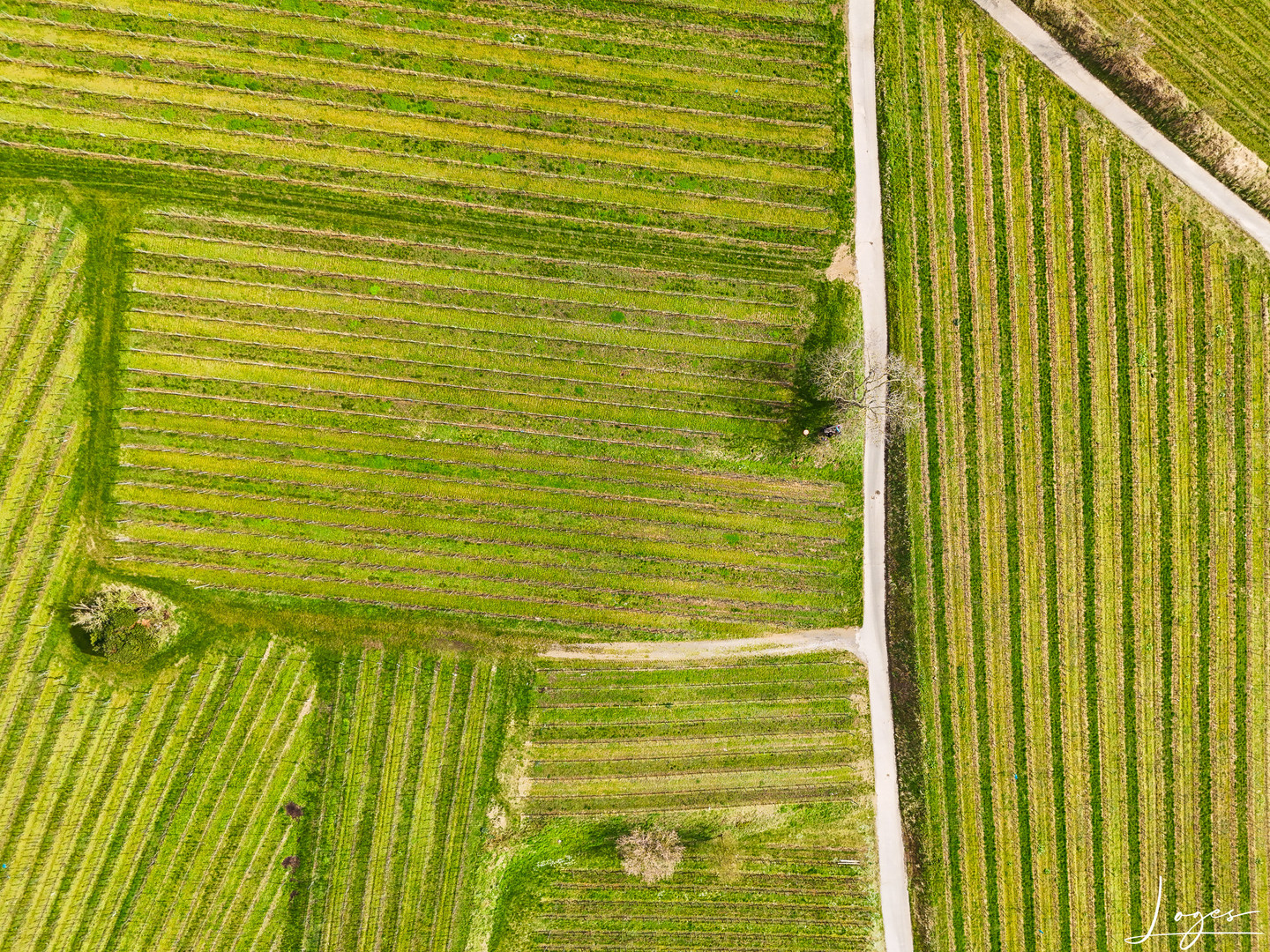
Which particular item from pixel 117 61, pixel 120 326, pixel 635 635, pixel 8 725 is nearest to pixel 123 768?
pixel 8 725

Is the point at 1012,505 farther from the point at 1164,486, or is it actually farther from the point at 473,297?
the point at 473,297

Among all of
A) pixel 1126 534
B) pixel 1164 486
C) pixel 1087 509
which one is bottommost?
pixel 1126 534

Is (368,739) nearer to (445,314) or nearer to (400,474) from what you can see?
(400,474)

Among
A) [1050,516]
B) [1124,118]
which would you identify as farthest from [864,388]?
[1124,118]

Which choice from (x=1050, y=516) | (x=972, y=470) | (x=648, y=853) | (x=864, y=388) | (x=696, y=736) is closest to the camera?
(x=648, y=853)

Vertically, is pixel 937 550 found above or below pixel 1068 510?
below

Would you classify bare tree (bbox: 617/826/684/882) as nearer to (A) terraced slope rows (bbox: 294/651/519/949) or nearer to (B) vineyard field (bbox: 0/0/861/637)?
(A) terraced slope rows (bbox: 294/651/519/949)

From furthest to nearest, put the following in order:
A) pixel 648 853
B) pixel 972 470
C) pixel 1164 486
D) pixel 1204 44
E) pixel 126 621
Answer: pixel 1164 486 < pixel 972 470 < pixel 1204 44 < pixel 648 853 < pixel 126 621
